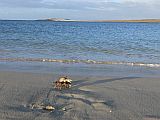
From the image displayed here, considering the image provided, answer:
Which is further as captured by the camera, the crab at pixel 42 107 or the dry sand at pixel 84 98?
the crab at pixel 42 107

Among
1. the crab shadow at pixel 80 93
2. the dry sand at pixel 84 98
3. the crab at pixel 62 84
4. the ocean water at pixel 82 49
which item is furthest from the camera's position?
the ocean water at pixel 82 49

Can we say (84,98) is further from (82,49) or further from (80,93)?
(82,49)

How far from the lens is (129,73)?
10.6m

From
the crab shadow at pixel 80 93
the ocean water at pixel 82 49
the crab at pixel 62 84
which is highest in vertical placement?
the crab at pixel 62 84

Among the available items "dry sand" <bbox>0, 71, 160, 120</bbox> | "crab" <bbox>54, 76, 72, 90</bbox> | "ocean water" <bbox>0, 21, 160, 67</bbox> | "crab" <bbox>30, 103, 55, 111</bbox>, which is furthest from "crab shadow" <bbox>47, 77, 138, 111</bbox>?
"ocean water" <bbox>0, 21, 160, 67</bbox>

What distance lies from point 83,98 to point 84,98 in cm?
2

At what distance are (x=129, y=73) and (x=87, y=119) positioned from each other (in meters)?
5.46

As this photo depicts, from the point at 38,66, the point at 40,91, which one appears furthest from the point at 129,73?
the point at 40,91

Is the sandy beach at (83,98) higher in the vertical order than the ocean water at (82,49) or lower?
higher

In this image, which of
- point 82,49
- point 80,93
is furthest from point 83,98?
point 82,49

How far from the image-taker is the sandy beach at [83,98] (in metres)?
5.49

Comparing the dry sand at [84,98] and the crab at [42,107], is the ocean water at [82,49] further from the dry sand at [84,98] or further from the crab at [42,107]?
the crab at [42,107]

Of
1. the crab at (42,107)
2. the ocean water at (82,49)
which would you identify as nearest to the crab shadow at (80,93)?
the crab at (42,107)

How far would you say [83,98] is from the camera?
6.59 meters
